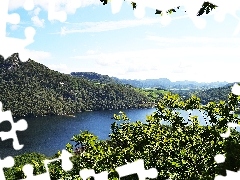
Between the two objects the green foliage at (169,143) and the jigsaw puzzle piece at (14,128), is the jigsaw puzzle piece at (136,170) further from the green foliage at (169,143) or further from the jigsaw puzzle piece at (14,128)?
the green foliage at (169,143)

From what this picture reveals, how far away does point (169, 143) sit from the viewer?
42.0 feet

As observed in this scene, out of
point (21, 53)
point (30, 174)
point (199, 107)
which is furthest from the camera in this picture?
point (199, 107)

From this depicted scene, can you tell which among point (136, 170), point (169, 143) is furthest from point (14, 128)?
point (169, 143)

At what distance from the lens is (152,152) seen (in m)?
12.9

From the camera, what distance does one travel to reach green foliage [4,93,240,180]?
10.9 metres

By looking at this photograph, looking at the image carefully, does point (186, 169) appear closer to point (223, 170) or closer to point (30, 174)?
point (223, 170)

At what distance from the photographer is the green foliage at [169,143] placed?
10867mm

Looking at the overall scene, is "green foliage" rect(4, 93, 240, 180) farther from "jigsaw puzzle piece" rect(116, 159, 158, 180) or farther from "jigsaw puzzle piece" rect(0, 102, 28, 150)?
"jigsaw puzzle piece" rect(0, 102, 28, 150)

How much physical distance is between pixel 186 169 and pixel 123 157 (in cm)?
257

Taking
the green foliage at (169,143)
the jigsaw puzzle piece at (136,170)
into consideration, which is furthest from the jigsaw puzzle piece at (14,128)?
the green foliage at (169,143)

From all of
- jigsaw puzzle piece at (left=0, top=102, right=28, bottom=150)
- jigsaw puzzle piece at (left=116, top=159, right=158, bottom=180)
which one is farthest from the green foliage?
jigsaw puzzle piece at (left=0, top=102, right=28, bottom=150)

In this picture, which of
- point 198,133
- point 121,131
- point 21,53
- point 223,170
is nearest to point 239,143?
point 223,170

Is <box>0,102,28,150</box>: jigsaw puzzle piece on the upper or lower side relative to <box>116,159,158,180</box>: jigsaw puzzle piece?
upper

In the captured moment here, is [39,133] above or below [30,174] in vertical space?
below
